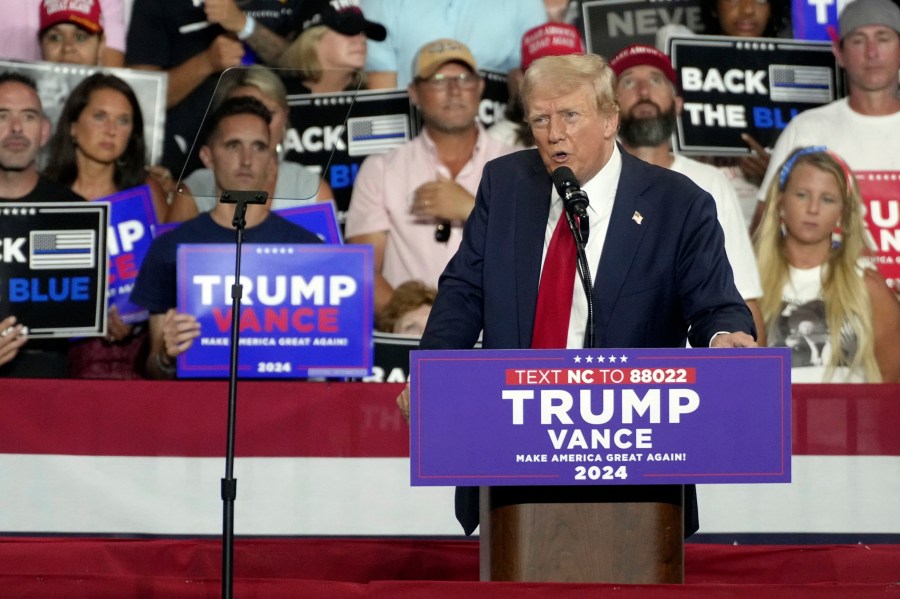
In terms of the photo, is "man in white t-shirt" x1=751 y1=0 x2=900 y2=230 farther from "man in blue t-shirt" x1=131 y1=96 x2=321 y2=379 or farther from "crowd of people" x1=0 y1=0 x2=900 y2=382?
"man in blue t-shirt" x1=131 y1=96 x2=321 y2=379

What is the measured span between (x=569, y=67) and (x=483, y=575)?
99 centimetres

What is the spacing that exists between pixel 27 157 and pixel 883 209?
3.16 metres

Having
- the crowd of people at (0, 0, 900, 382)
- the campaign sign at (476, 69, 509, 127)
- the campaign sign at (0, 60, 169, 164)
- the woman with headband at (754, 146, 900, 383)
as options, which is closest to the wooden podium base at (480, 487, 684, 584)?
the crowd of people at (0, 0, 900, 382)

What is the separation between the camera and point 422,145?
5020 millimetres

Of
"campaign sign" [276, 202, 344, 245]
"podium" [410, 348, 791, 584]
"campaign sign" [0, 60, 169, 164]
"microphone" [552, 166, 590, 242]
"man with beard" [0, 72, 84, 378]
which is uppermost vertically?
"campaign sign" [0, 60, 169, 164]

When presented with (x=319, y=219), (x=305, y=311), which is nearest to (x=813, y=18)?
(x=319, y=219)

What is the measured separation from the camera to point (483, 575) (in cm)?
254

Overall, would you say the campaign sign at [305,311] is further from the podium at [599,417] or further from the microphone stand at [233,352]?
the podium at [599,417]

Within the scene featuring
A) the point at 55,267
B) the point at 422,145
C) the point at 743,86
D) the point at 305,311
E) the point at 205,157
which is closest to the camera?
the point at 205,157

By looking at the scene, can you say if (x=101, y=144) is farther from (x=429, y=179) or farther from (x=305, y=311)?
(x=429, y=179)

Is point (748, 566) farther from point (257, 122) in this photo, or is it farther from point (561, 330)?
point (257, 122)

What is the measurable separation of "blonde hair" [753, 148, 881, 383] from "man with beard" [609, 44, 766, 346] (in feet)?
0.35

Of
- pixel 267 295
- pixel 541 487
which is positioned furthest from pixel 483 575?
pixel 267 295

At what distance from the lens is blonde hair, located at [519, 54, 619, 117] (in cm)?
258
